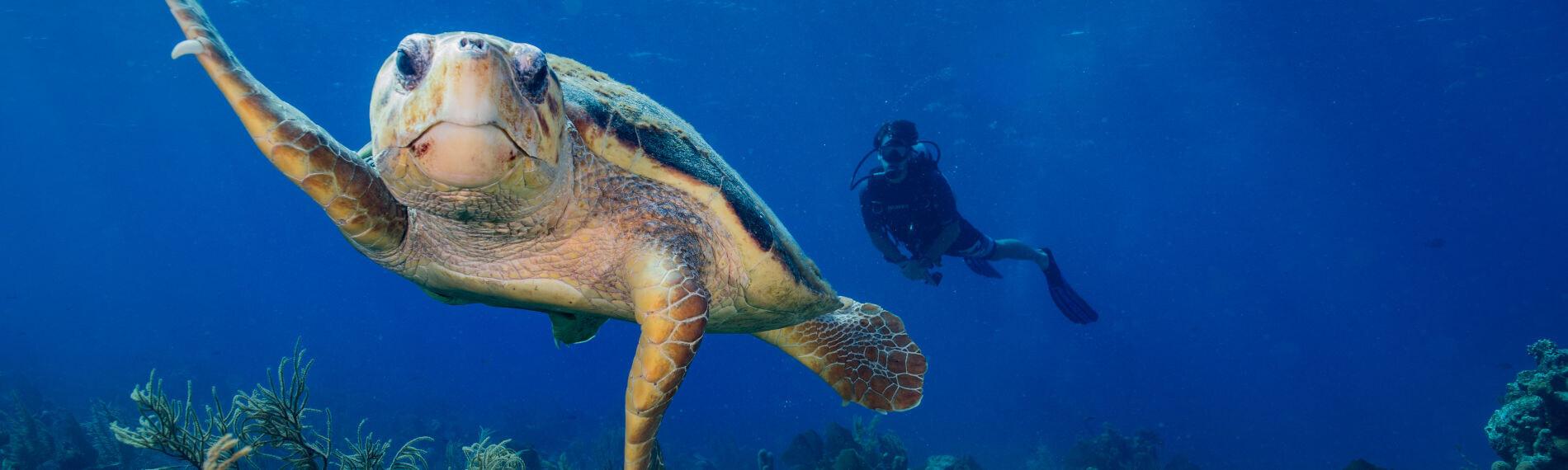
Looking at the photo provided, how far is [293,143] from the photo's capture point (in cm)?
193

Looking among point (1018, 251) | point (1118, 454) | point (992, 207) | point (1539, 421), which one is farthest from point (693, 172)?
point (992, 207)

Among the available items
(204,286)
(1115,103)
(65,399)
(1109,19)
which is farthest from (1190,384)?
(204,286)

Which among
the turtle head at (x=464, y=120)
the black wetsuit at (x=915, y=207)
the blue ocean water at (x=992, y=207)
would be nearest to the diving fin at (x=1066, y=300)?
the black wetsuit at (x=915, y=207)

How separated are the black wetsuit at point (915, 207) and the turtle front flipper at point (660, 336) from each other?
7.01 meters

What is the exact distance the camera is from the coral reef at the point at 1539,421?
16.5 feet

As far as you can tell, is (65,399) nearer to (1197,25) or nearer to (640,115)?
(640,115)

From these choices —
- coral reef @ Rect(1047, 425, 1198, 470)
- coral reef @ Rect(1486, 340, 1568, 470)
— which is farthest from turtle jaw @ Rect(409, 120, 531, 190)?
coral reef @ Rect(1047, 425, 1198, 470)

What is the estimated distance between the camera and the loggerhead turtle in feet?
4.76

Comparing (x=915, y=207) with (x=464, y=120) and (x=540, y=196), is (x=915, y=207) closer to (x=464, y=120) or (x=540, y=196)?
(x=540, y=196)

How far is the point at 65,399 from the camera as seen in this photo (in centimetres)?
1766

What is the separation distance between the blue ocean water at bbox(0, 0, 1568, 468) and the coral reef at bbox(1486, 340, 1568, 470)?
10342 millimetres

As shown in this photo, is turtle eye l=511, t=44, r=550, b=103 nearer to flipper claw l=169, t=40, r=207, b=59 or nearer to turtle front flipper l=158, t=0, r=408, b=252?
turtle front flipper l=158, t=0, r=408, b=252

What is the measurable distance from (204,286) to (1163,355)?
89210 millimetres

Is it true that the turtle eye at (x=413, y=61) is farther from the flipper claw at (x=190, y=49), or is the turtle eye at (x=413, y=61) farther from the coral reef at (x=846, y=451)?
the coral reef at (x=846, y=451)
